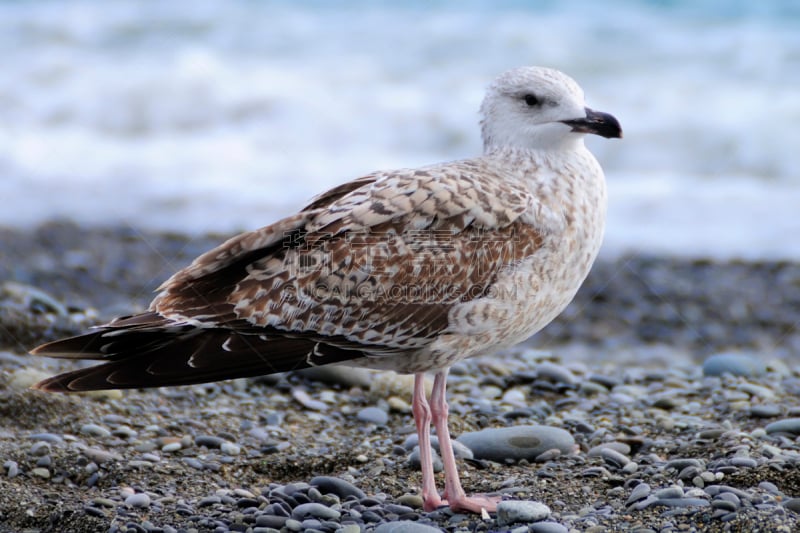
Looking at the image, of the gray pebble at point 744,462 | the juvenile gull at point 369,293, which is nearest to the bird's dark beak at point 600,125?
the juvenile gull at point 369,293

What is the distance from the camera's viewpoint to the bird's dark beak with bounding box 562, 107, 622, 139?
14.6 feet

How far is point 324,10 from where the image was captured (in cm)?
1834

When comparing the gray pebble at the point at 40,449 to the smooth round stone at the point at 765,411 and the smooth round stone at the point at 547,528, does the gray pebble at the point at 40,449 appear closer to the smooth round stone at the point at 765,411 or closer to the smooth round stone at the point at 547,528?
the smooth round stone at the point at 547,528

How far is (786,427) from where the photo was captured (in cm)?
504

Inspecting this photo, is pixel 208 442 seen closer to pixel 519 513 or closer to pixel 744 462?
pixel 519 513

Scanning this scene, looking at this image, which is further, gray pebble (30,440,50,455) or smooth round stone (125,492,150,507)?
gray pebble (30,440,50,455)

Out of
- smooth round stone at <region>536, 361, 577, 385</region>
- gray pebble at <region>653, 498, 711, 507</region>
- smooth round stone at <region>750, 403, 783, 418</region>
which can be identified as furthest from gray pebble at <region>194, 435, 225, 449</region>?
smooth round stone at <region>750, 403, 783, 418</region>

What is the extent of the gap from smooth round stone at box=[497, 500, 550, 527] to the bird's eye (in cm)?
187

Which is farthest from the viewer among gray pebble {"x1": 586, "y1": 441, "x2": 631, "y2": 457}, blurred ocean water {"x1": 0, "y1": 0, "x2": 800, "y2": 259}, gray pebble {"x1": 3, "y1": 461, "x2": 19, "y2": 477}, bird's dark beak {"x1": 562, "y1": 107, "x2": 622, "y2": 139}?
blurred ocean water {"x1": 0, "y1": 0, "x2": 800, "y2": 259}

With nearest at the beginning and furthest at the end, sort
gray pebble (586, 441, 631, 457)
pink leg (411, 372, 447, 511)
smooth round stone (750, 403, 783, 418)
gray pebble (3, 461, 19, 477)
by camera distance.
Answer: pink leg (411, 372, 447, 511)
gray pebble (3, 461, 19, 477)
gray pebble (586, 441, 631, 457)
smooth round stone (750, 403, 783, 418)

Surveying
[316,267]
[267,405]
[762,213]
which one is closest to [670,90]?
[762,213]

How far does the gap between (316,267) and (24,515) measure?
162 centimetres

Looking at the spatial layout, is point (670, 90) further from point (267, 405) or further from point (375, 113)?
point (267, 405)

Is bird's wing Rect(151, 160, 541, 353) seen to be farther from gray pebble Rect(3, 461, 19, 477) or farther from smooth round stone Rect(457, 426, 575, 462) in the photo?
gray pebble Rect(3, 461, 19, 477)
